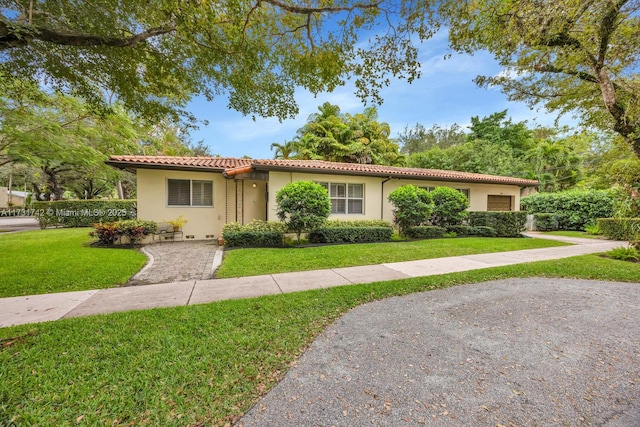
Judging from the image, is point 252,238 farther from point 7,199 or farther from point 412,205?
point 7,199

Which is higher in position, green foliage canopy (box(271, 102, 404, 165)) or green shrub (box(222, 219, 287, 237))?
green foliage canopy (box(271, 102, 404, 165))

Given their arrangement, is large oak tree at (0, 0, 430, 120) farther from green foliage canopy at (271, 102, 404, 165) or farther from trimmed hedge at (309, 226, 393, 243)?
green foliage canopy at (271, 102, 404, 165)

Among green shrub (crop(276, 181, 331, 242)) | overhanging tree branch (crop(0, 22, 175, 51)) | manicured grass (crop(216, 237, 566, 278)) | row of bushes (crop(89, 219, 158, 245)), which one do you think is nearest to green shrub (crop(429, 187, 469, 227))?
manicured grass (crop(216, 237, 566, 278))

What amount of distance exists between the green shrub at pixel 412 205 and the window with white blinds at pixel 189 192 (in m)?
8.15

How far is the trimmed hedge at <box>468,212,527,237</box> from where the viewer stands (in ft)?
40.2

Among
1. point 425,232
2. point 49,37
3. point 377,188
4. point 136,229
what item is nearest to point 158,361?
point 49,37

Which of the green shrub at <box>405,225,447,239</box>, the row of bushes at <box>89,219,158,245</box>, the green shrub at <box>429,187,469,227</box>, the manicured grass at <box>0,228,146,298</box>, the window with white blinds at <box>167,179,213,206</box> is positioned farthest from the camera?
the green shrub at <box>429,187,469,227</box>

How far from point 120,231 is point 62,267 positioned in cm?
316

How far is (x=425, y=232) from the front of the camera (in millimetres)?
11336

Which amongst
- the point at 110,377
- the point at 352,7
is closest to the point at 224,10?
the point at 352,7

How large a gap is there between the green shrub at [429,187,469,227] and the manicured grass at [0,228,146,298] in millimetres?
11536

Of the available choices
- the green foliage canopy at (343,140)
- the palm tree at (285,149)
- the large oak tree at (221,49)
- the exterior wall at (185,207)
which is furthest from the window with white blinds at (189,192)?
the palm tree at (285,149)

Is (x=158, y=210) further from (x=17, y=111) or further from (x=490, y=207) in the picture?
(x=490, y=207)

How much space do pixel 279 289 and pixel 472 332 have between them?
3170 millimetres
